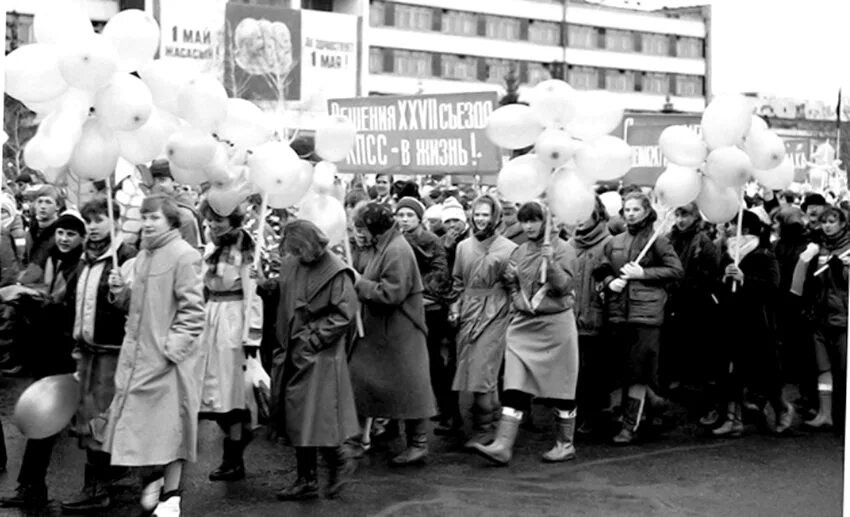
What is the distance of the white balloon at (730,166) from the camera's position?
838cm

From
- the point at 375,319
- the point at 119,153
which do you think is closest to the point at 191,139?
the point at 119,153

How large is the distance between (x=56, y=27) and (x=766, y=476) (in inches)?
201

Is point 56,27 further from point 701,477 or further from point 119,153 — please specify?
point 701,477

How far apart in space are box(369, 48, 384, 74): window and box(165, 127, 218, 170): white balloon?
57.8m

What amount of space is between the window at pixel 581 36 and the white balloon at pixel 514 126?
2612 inches

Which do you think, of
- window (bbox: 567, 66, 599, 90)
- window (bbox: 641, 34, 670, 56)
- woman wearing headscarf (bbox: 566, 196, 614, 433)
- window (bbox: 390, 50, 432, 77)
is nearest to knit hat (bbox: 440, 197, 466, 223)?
woman wearing headscarf (bbox: 566, 196, 614, 433)

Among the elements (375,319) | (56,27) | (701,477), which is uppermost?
(56,27)

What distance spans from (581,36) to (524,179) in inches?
2661

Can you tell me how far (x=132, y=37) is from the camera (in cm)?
666

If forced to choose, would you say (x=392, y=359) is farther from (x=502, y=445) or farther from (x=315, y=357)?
(x=315, y=357)

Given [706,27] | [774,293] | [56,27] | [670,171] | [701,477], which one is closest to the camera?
[56,27]

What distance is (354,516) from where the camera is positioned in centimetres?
693

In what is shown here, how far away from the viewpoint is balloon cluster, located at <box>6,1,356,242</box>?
635 centimetres

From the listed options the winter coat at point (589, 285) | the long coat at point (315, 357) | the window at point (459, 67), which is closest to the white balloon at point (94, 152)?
the long coat at point (315, 357)
